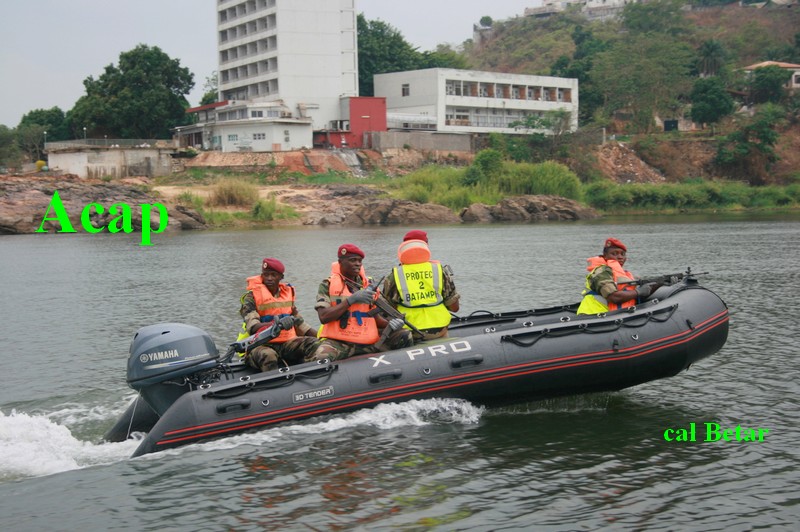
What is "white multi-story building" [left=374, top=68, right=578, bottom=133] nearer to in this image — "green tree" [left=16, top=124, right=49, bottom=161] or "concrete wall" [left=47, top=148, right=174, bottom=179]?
"concrete wall" [left=47, top=148, right=174, bottom=179]

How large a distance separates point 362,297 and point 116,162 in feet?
163

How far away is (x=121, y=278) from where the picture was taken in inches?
918

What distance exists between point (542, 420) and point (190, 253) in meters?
23.4

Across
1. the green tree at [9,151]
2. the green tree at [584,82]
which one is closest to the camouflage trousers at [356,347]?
the green tree at [9,151]

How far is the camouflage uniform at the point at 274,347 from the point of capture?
8.71 metres

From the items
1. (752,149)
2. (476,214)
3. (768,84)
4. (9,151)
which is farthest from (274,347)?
(768,84)

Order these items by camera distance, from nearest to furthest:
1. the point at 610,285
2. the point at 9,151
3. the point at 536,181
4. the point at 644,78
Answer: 1. the point at 610,285
2. the point at 536,181
3. the point at 9,151
4. the point at 644,78

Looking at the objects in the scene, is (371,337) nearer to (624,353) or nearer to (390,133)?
(624,353)

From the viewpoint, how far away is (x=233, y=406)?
812cm

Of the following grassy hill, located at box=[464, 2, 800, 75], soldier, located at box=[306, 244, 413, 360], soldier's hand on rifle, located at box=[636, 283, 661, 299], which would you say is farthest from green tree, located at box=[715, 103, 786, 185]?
soldier, located at box=[306, 244, 413, 360]

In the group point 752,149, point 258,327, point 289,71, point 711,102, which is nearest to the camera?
point 258,327

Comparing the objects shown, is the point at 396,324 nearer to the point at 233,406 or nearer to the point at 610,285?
the point at 233,406

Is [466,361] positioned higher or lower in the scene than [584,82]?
lower

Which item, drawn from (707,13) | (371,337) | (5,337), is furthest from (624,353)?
(707,13)
